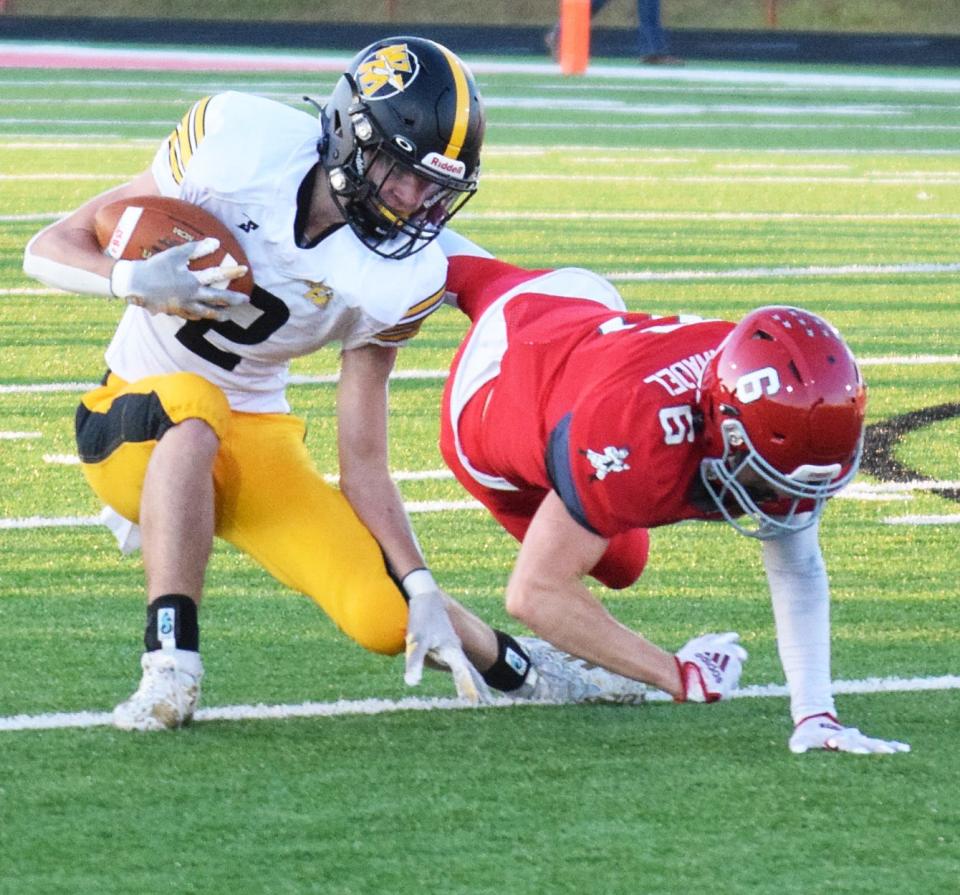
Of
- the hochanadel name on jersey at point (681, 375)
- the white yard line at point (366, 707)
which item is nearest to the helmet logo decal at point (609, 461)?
the hochanadel name on jersey at point (681, 375)

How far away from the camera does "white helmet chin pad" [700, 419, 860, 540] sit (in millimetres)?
2818

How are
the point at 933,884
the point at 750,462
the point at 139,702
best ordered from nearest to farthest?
the point at 933,884, the point at 750,462, the point at 139,702

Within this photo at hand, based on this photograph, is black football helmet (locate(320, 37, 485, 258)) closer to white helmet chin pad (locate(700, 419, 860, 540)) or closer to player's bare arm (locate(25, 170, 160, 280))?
player's bare arm (locate(25, 170, 160, 280))

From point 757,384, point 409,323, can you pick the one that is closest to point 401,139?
point 409,323

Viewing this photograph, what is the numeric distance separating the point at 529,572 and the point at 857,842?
2.10ft

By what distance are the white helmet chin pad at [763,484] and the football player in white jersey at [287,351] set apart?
0.56 meters

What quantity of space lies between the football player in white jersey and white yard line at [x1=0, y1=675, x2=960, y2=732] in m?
0.08

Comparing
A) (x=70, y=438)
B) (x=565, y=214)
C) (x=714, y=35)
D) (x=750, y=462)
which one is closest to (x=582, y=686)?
(x=750, y=462)

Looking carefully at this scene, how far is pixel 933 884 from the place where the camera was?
2592 mm

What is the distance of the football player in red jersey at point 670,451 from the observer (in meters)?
2.81

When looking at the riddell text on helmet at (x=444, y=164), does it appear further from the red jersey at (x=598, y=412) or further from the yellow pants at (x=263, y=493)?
the yellow pants at (x=263, y=493)

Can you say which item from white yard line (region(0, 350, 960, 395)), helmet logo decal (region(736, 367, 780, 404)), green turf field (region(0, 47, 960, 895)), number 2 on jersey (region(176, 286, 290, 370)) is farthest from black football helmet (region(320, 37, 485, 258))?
white yard line (region(0, 350, 960, 395))

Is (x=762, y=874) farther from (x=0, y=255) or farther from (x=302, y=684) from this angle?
(x=0, y=255)

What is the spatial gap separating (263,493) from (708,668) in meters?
0.87
